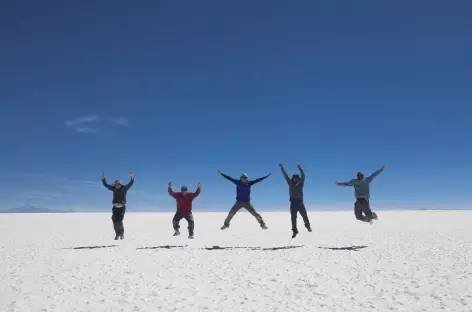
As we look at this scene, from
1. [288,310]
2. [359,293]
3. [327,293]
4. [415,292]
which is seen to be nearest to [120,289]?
[288,310]

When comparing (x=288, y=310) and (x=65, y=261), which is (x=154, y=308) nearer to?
(x=288, y=310)

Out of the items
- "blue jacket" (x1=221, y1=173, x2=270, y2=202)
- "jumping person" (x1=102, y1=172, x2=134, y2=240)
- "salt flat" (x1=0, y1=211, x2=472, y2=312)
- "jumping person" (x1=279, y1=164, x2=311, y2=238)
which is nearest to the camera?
"salt flat" (x1=0, y1=211, x2=472, y2=312)

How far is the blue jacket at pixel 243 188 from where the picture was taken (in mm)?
15336

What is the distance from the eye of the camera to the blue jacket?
15336mm

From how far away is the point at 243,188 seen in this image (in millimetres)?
15328

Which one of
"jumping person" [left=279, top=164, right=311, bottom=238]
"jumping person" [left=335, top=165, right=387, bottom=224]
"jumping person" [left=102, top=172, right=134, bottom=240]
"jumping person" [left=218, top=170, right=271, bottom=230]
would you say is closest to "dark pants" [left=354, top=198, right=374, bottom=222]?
"jumping person" [left=335, top=165, right=387, bottom=224]

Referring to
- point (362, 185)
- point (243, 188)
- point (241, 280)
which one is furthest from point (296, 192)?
point (241, 280)

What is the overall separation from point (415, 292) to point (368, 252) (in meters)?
5.28

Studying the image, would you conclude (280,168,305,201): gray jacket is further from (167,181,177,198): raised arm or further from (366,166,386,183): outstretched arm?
(167,181,177,198): raised arm

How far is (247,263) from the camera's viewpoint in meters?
10.2

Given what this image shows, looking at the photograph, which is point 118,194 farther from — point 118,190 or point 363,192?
point 363,192

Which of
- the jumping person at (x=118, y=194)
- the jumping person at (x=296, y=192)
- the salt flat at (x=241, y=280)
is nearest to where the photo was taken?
the salt flat at (x=241, y=280)

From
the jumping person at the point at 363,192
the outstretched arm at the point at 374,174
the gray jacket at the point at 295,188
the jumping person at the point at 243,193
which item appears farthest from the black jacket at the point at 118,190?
the outstretched arm at the point at 374,174

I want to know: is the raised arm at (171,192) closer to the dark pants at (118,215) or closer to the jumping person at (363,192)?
the dark pants at (118,215)
